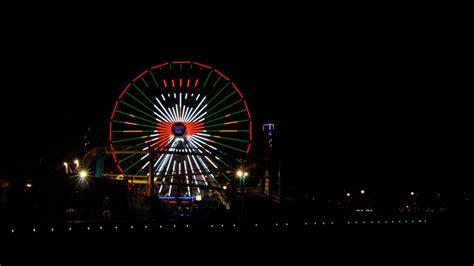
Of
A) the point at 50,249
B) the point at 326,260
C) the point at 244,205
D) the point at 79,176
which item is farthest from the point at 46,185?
the point at 326,260

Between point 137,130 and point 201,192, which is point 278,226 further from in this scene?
point 201,192

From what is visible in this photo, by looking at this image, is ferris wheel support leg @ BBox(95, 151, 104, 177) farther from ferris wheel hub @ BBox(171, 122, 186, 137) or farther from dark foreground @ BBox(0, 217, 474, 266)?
dark foreground @ BBox(0, 217, 474, 266)

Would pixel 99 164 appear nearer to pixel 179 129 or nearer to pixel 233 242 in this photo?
pixel 179 129

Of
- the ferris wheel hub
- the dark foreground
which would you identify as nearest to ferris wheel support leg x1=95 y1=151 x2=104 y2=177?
the ferris wheel hub

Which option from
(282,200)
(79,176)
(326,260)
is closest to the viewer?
(326,260)

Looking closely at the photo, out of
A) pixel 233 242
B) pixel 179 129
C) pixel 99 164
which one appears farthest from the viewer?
pixel 179 129

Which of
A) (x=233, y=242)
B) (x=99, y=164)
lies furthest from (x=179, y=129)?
(x=233, y=242)

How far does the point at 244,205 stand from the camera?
85.6ft

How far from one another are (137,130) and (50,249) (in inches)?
694

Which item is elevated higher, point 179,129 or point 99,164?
point 179,129

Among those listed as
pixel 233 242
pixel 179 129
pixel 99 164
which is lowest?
pixel 233 242

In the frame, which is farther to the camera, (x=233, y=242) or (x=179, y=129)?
(x=179, y=129)

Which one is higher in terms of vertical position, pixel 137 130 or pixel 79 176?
pixel 137 130

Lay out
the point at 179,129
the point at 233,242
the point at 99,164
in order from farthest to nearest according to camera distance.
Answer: the point at 179,129
the point at 99,164
the point at 233,242
